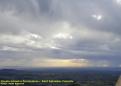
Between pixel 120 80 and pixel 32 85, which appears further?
pixel 32 85

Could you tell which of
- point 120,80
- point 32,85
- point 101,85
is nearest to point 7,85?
point 32,85

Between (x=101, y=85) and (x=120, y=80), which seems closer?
(x=120, y=80)

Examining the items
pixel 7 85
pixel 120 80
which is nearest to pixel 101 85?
pixel 7 85

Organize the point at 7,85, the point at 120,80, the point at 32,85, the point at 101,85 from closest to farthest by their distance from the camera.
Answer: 1. the point at 120,80
2. the point at 7,85
3. the point at 32,85
4. the point at 101,85

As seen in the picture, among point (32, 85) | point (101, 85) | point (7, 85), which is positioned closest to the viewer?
point (7, 85)

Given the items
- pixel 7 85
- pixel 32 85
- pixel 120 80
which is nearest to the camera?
pixel 120 80

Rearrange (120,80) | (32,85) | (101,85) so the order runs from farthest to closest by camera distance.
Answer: (101,85) → (32,85) → (120,80)

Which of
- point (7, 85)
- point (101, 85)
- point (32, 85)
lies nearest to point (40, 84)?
point (32, 85)

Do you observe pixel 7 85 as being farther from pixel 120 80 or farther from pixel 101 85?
pixel 101 85
